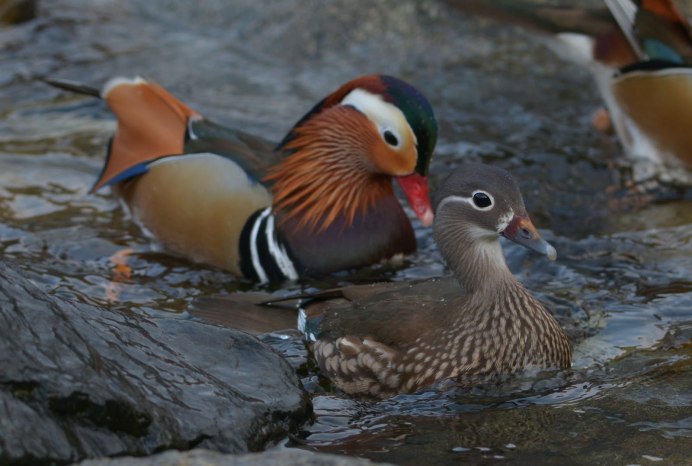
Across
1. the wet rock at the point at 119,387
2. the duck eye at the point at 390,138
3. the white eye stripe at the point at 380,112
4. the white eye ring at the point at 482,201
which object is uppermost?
the white eye stripe at the point at 380,112

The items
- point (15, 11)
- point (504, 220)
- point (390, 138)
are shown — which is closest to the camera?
point (504, 220)

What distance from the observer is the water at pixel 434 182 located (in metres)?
3.91

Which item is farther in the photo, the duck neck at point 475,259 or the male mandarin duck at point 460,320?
the duck neck at point 475,259

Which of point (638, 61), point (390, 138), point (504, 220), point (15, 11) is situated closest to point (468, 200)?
point (504, 220)

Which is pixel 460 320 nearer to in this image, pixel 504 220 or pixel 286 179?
pixel 504 220

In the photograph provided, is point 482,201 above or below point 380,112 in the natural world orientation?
below

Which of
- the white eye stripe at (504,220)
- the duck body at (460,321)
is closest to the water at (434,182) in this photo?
the duck body at (460,321)

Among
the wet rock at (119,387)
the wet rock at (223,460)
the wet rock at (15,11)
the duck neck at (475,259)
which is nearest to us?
the wet rock at (223,460)

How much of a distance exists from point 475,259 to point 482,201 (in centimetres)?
26

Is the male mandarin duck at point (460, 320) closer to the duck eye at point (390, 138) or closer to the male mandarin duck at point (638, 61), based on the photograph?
the duck eye at point (390, 138)

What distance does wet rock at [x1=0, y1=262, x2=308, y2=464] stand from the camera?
3217mm

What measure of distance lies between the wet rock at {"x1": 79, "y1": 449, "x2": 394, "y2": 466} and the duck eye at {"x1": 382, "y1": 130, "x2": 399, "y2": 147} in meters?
2.74

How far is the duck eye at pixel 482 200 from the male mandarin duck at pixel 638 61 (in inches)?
109

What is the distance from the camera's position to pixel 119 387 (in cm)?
339
